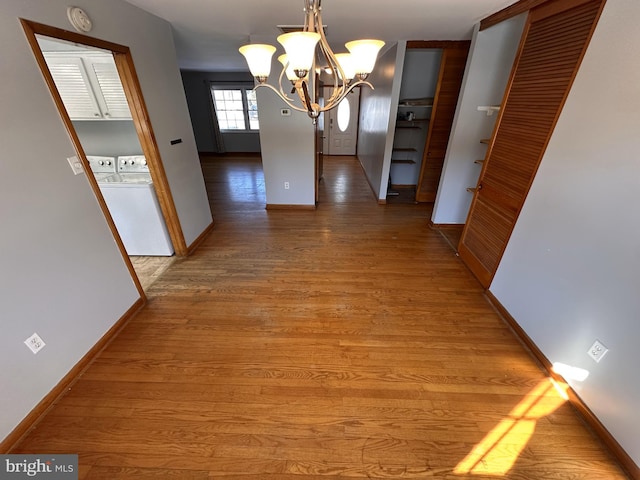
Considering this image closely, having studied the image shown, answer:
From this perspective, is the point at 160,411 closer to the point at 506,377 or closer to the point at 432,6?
the point at 506,377

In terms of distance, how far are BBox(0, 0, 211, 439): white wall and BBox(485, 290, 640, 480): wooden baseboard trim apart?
312cm

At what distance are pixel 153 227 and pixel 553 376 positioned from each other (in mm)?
3652

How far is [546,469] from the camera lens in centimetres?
127

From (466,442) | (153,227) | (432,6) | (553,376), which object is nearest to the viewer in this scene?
(466,442)

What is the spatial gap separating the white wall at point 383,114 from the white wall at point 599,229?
242cm

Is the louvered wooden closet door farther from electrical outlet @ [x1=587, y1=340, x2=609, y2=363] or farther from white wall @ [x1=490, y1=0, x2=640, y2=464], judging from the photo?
electrical outlet @ [x1=587, y1=340, x2=609, y2=363]

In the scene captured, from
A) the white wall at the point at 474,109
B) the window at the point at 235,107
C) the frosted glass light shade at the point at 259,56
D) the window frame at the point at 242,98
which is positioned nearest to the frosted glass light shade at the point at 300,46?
the frosted glass light shade at the point at 259,56

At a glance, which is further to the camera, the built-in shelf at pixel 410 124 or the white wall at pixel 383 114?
the built-in shelf at pixel 410 124

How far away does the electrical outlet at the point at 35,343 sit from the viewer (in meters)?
1.42

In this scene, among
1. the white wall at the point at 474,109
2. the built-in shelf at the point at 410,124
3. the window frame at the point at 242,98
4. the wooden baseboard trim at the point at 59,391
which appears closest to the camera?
the wooden baseboard trim at the point at 59,391

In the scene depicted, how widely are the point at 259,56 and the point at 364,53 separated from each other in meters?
0.51

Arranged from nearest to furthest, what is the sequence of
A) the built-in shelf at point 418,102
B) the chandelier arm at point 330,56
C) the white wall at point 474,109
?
the chandelier arm at point 330,56, the white wall at point 474,109, the built-in shelf at point 418,102

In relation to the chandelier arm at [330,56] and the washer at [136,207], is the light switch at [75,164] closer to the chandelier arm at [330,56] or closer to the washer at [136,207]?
the washer at [136,207]

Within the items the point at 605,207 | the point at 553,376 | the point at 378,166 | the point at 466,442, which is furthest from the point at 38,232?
the point at 378,166
